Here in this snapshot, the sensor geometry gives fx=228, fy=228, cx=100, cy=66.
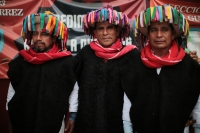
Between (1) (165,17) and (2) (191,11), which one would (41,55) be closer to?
(1) (165,17)

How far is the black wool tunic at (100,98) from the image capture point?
2094mm

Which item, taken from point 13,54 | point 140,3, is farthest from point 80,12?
point 13,54

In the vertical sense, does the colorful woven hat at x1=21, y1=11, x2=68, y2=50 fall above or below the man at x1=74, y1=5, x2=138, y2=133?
above

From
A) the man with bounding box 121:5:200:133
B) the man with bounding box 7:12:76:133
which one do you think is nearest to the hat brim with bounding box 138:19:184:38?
the man with bounding box 121:5:200:133

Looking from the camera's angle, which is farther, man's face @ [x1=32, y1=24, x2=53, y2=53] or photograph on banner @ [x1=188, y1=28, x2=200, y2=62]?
photograph on banner @ [x1=188, y1=28, x2=200, y2=62]

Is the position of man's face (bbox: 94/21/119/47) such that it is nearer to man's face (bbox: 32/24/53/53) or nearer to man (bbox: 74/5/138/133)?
man (bbox: 74/5/138/133)

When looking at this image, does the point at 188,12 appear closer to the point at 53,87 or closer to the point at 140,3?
the point at 140,3

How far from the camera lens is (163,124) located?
1791 millimetres

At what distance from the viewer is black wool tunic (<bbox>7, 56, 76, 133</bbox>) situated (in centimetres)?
207

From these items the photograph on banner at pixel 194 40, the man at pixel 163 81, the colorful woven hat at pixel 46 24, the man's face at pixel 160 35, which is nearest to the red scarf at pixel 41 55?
the colorful woven hat at pixel 46 24

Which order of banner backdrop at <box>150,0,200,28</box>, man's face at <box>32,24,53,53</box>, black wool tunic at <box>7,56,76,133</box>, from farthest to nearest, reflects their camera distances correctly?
banner backdrop at <box>150,0,200,28</box>
man's face at <box>32,24,53,53</box>
black wool tunic at <box>7,56,76,133</box>

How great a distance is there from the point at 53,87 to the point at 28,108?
30cm

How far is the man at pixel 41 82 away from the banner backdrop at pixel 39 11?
1.14m

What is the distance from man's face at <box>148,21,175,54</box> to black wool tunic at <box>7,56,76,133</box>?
795 millimetres
